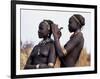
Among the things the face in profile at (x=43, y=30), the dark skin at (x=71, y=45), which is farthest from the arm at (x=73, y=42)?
the face in profile at (x=43, y=30)

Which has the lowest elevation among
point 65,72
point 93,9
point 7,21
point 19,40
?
point 65,72

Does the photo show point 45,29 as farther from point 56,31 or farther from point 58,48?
point 58,48

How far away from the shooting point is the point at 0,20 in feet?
6.20

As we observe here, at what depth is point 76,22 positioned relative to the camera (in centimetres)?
214

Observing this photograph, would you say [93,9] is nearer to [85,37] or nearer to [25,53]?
[85,37]

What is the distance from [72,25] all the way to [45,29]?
27cm

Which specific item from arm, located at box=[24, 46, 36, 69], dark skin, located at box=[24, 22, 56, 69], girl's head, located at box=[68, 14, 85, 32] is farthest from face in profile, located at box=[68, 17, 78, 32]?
arm, located at box=[24, 46, 36, 69]

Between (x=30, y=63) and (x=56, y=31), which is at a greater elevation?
(x=56, y=31)

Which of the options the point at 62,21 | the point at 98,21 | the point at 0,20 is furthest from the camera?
the point at 98,21

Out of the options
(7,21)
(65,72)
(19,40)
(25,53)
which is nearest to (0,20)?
(7,21)

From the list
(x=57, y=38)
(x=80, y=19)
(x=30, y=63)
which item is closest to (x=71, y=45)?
(x=57, y=38)

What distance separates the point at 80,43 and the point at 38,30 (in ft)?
1.43

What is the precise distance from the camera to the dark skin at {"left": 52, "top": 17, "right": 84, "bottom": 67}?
206 centimetres

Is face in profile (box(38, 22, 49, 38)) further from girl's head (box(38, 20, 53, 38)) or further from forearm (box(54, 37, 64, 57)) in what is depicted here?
forearm (box(54, 37, 64, 57))
